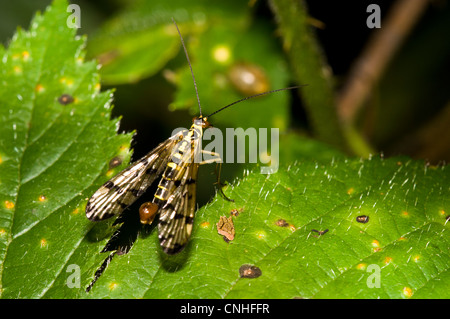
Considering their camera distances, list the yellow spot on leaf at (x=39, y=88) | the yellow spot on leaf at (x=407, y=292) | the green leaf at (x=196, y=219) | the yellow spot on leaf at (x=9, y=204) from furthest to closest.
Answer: the yellow spot on leaf at (x=39, y=88)
the yellow spot on leaf at (x=9, y=204)
the green leaf at (x=196, y=219)
the yellow spot on leaf at (x=407, y=292)

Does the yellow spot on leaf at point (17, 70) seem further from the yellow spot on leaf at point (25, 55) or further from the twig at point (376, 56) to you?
the twig at point (376, 56)

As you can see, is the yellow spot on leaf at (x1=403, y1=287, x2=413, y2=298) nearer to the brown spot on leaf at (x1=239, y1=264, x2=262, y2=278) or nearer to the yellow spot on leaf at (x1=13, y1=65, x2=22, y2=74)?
the brown spot on leaf at (x1=239, y1=264, x2=262, y2=278)

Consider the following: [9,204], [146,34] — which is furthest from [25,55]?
[146,34]

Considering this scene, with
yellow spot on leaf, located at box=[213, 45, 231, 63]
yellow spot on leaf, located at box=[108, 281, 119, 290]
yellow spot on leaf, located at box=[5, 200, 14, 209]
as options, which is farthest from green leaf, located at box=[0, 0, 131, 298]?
yellow spot on leaf, located at box=[213, 45, 231, 63]

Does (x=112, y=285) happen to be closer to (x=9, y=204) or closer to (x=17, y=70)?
(x=9, y=204)

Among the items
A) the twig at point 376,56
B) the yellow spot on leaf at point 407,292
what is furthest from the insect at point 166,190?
the twig at point 376,56

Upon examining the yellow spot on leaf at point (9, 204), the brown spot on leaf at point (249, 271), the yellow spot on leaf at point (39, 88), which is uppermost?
the yellow spot on leaf at point (39, 88)
